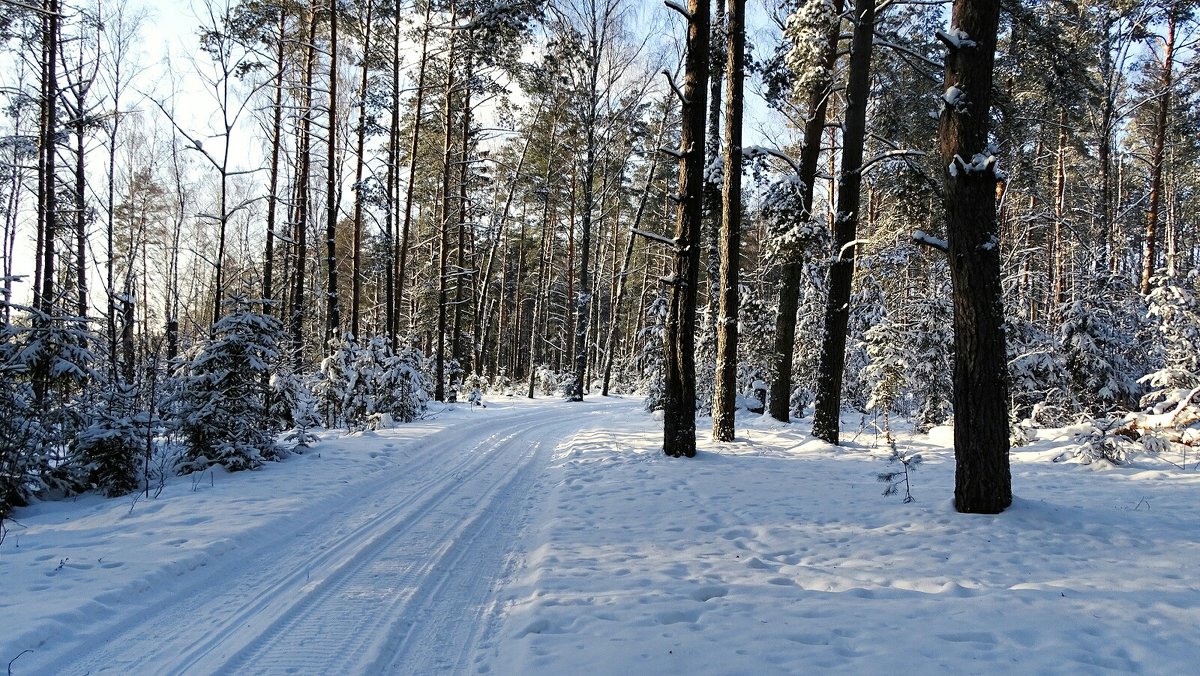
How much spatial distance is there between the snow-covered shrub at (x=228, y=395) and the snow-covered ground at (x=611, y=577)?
0.62 m

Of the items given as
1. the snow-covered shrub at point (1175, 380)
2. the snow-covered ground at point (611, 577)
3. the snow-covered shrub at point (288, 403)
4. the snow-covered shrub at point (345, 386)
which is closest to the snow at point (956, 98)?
the snow-covered ground at point (611, 577)

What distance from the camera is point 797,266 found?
11641 mm

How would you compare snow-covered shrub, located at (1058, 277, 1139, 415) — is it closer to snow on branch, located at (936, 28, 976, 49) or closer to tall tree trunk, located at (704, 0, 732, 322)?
tall tree trunk, located at (704, 0, 732, 322)

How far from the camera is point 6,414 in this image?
5648mm

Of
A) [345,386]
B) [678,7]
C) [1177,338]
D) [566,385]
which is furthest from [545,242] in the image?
[1177,338]

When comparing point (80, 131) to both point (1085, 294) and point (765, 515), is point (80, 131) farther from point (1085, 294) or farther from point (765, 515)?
point (1085, 294)

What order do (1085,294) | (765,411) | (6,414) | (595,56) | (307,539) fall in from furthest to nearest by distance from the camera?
(595,56) → (765,411) → (1085,294) → (6,414) → (307,539)

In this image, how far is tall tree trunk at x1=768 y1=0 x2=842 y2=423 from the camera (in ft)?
33.7

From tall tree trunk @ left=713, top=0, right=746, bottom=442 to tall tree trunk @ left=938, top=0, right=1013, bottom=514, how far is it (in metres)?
4.60

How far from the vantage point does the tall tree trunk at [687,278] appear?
28.5 ft

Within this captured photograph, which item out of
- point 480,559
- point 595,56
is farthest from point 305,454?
point 595,56

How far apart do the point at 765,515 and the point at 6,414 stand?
7.77 meters

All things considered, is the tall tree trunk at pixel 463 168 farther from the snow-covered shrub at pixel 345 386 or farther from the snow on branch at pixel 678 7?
the snow on branch at pixel 678 7

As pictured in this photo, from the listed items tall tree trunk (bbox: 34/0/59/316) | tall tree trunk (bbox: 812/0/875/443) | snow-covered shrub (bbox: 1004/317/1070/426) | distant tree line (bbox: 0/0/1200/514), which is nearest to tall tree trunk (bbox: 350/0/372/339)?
distant tree line (bbox: 0/0/1200/514)
